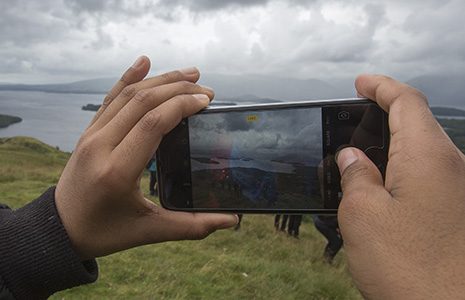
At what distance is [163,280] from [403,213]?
205 inches

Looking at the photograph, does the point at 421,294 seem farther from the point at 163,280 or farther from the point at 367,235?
the point at 163,280

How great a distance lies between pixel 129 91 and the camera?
6.32 feet

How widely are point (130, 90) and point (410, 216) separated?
1.27m

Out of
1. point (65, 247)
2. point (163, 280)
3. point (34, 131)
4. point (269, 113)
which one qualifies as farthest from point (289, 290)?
point (34, 131)

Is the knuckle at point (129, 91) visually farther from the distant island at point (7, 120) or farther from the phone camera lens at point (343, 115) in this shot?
the distant island at point (7, 120)

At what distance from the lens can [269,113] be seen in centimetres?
231

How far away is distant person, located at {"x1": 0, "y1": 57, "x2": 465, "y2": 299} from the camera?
1307 mm

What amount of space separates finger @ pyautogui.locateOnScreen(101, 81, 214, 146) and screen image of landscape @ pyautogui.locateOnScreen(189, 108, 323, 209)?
0.39 m

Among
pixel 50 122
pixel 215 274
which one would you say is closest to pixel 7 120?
pixel 50 122

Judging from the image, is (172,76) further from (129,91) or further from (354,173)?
(354,173)

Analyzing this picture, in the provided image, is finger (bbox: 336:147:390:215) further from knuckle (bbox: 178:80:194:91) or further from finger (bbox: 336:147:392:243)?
knuckle (bbox: 178:80:194:91)

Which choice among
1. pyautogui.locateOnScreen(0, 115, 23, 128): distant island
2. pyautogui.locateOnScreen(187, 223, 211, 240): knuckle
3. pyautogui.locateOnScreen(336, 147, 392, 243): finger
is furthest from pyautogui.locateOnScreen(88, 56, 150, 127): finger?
pyautogui.locateOnScreen(0, 115, 23, 128): distant island

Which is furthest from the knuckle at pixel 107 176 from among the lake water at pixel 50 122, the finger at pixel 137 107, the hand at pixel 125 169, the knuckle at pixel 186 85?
the lake water at pixel 50 122

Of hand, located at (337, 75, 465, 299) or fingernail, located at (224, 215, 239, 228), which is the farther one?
fingernail, located at (224, 215, 239, 228)
